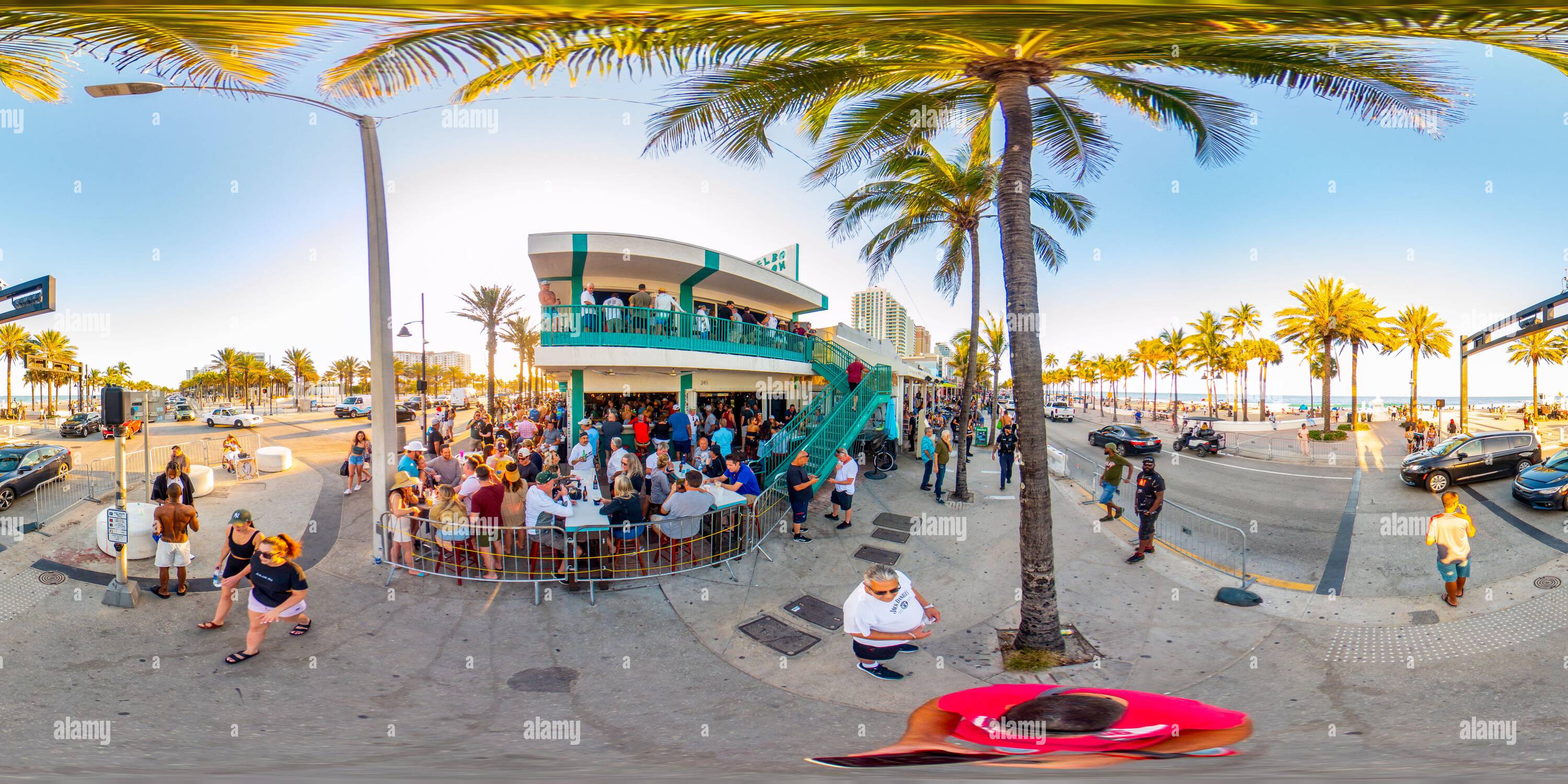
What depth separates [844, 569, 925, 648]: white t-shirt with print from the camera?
450cm

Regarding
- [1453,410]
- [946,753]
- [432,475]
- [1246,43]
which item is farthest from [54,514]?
[1453,410]

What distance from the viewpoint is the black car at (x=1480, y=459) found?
11.8 m

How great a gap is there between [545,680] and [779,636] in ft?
7.92

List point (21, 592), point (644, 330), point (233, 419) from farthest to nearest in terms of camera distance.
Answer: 1. point (233, 419)
2. point (644, 330)
3. point (21, 592)

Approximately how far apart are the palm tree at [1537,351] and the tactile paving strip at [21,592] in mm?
62362

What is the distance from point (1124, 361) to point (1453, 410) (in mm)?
43519

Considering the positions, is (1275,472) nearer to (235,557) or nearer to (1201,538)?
(1201,538)

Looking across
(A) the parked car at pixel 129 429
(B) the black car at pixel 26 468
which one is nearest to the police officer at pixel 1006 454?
(A) the parked car at pixel 129 429

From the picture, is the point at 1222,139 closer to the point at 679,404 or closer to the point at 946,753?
the point at 946,753

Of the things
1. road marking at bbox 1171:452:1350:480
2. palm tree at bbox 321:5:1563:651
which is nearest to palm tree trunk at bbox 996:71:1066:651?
palm tree at bbox 321:5:1563:651

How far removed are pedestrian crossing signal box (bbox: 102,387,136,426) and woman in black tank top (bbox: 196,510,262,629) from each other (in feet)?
10.2

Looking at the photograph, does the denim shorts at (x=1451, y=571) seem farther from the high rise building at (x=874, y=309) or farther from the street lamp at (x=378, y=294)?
the high rise building at (x=874, y=309)

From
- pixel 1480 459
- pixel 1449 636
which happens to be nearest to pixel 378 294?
pixel 1449 636

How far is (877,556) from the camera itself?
26.6 feet
